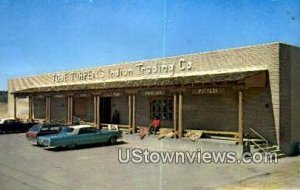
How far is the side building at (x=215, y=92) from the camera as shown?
19.7m

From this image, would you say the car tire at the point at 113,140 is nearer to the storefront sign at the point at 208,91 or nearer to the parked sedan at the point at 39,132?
the parked sedan at the point at 39,132

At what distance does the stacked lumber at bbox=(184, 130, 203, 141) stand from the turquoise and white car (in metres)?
4.18

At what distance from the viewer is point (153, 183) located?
12539 mm

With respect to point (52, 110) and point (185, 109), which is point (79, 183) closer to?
point (185, 109)

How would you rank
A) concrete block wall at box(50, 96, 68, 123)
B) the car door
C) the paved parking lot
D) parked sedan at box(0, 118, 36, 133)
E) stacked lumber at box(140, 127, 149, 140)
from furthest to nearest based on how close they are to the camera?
concrete block wall at box(50, 96, 68, 123) → parked sedan at box(0, 118, 36, 133) → stacked lumber at box(140, 127, 149, 140) → the car door → the paved parking lot

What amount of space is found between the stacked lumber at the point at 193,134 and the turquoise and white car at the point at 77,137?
13.7 ft

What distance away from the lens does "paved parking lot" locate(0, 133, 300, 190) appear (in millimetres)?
12227

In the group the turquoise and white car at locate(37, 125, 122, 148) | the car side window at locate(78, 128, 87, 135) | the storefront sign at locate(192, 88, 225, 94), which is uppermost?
the storefront sign at locate(192, 88, 225, 94)

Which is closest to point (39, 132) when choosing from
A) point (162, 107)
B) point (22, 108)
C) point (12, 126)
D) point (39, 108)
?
point (162, 107)

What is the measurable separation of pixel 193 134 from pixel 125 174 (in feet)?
28.6

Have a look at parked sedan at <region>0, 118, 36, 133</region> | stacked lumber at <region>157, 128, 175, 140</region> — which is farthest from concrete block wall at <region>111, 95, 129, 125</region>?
parked sedan at <region>0, 118, 36, 133</region>

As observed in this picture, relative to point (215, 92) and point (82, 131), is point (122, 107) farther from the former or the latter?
point (215, 92)

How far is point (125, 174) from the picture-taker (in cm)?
1402

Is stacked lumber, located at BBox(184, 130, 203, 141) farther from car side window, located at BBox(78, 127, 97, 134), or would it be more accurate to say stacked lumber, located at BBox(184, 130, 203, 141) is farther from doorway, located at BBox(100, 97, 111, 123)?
doorway, located at BBox(100, 97, 111, 123)
